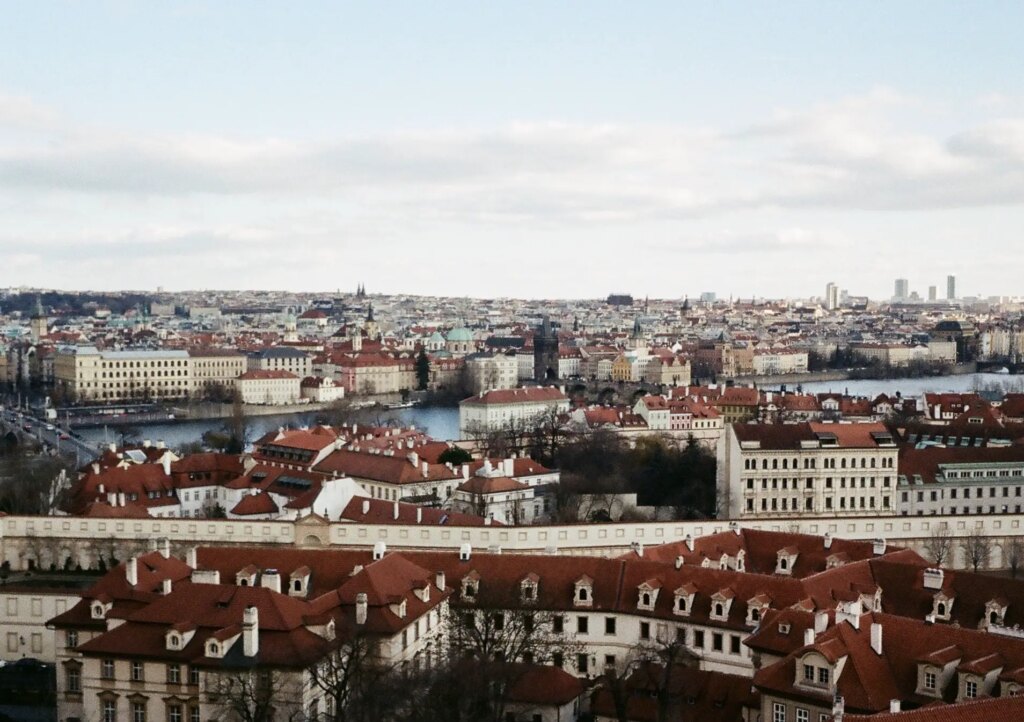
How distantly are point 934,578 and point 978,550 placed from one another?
9.56m

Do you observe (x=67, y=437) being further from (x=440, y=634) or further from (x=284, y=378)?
(x=440, y=634)

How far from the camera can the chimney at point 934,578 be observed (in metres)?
19.8

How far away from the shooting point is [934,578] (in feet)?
65.2

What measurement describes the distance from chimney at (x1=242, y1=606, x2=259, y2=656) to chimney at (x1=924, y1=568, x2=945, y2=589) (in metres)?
9.47

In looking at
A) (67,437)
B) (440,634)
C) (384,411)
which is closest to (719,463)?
(440,634)

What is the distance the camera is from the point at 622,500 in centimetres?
3769

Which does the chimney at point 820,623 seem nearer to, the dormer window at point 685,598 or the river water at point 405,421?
the dormer window at point 685,598

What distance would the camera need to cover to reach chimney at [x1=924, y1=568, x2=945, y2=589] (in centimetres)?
1983

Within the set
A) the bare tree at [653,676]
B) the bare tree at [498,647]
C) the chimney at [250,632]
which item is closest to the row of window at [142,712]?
the chimney at [250,632]

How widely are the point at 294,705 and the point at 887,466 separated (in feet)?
86.8

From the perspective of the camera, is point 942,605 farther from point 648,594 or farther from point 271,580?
point 271,580

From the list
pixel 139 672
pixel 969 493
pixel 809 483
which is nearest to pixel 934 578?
pixel 139 672

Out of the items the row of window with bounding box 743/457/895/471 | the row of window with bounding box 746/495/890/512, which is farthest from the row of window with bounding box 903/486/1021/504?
the row of window with bounding box 743/457/895/471

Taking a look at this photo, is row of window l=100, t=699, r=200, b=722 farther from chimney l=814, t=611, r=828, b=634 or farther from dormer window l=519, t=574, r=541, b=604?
chimney l=814, t=611, r=828, b=634
